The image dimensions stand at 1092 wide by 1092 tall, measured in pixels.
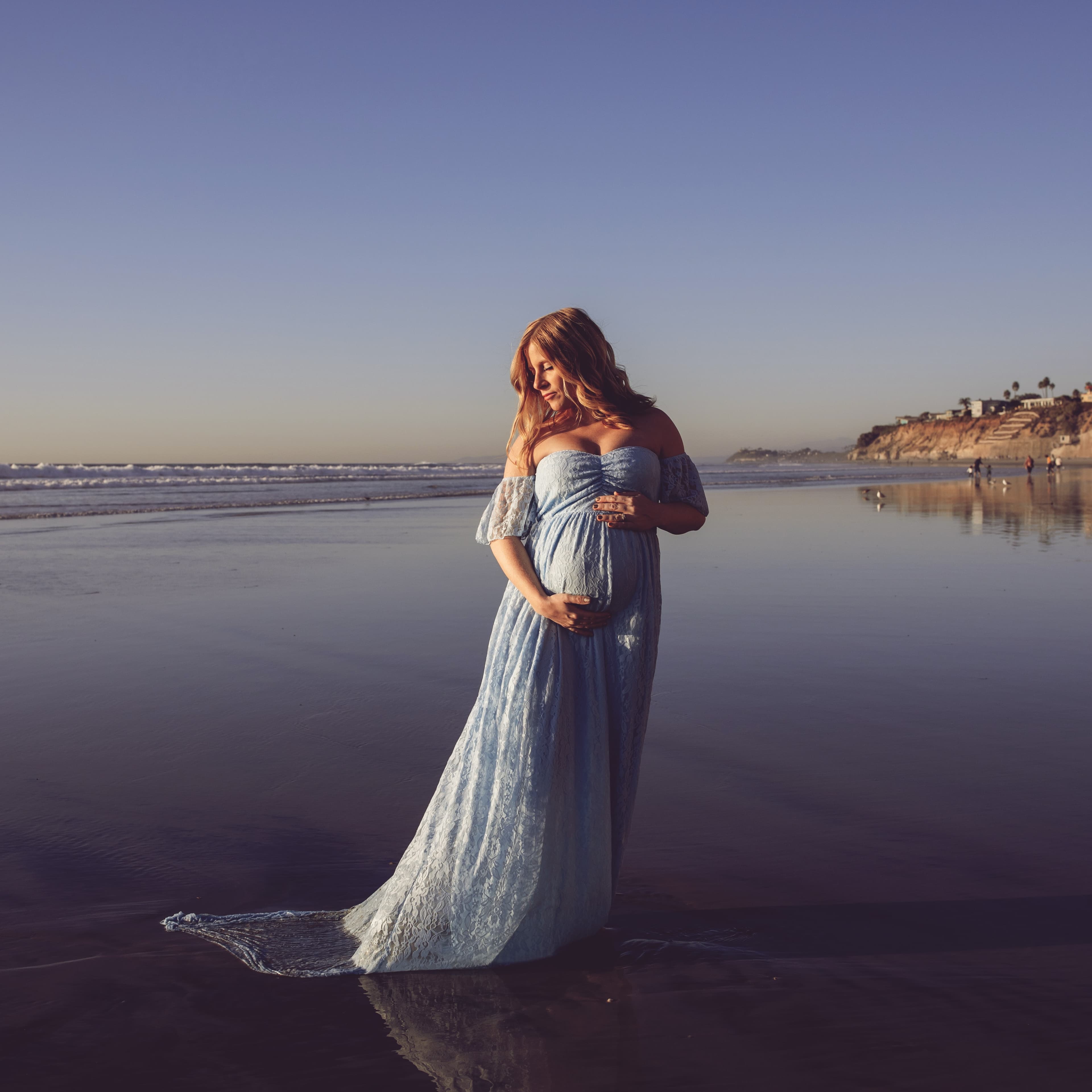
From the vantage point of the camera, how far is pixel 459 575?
400 inches

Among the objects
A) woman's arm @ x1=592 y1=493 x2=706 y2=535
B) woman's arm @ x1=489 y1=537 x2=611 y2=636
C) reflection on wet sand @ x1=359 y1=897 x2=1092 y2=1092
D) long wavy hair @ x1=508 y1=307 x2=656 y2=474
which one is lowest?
reflection on wet sand @ x1=359 y1=897 x2=1092 y2=1092

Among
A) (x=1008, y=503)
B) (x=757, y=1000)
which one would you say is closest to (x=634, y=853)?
(x=757, y=1000)

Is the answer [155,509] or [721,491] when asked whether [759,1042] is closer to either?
[155,509]

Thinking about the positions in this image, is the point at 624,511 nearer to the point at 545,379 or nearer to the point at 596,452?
the point at 596,452

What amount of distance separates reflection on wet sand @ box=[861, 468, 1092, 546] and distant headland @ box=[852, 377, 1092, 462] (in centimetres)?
3874

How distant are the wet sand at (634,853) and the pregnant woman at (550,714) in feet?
0.41

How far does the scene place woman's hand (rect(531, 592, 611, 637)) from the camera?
247 cm

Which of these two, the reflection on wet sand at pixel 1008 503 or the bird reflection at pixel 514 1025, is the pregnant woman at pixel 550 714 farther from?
the reflection on wet sand at pixel 1008 503

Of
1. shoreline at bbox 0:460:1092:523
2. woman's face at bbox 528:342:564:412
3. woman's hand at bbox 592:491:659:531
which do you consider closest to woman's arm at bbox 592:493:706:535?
woman's hand at bbox 592:491:659:531

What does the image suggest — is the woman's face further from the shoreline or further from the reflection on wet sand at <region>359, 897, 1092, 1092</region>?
the shoreline

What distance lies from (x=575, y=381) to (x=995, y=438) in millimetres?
121325

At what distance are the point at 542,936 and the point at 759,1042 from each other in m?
0.65

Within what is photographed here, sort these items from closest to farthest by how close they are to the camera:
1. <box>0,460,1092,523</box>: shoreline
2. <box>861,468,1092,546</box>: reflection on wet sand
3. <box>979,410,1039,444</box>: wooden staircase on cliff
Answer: <box>861,468,1092,546</box>: reflection on wet sand < <box>0,460,1092,523</box>: shoreline < <box>979,410,1039,444</box>: wooden staircase on cliff

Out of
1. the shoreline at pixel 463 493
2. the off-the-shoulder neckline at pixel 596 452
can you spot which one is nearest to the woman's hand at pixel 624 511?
the off-the-shoulder neckline at pixel 596 452
